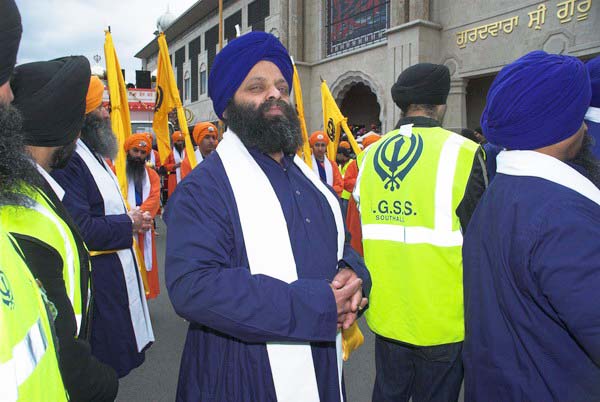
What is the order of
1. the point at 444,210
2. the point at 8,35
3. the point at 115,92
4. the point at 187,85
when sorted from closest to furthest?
the point at 8,35 → the point at 444,210 → the point at 115,92 → the point at 187,85

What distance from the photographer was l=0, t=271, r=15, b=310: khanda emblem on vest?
68cm

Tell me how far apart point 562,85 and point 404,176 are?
91cm

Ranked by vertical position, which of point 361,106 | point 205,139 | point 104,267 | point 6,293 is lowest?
point 104,267

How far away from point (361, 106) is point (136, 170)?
50.4ft

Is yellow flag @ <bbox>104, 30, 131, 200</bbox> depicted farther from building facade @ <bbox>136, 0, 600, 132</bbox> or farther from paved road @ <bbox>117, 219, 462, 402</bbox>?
building facade @ <bbox>136, 0, 600, 132</bbox>

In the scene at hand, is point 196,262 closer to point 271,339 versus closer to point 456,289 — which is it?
point 271,339

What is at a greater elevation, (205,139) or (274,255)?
(205,139)

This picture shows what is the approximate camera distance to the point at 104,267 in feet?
8.75

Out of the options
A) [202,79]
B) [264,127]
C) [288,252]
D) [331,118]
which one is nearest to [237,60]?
[264,127]

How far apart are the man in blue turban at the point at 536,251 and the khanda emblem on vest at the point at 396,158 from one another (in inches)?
25.6

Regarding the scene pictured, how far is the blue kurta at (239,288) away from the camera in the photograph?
1.22 metres

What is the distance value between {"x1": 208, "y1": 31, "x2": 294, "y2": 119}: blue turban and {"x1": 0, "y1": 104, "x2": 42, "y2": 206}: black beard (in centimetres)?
88

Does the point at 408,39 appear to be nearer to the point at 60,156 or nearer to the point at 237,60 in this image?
the point at 237,60

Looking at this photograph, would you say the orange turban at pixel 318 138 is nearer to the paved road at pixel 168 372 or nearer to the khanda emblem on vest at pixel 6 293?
the paved road at pixel 168 372
